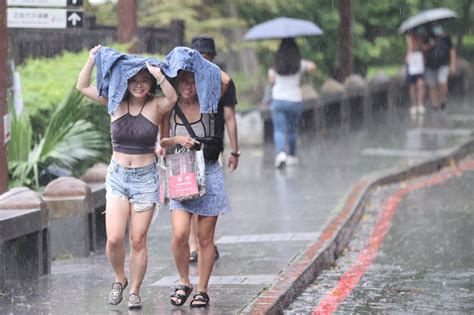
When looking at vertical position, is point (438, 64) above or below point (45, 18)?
below

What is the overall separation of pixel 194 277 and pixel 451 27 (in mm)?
32854

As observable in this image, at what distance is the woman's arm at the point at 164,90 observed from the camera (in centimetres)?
827

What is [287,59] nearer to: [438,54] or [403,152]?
[403,152]

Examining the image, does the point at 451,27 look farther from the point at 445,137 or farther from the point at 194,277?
the point at 194,277

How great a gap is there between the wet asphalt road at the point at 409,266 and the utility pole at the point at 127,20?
425cm

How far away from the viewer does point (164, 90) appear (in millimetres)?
8344

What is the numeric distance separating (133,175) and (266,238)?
3.44 metres

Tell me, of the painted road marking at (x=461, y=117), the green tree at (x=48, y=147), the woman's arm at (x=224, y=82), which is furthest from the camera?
the painted road marking at (x=461, y=117)

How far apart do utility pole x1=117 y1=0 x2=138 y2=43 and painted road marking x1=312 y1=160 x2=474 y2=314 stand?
437cm

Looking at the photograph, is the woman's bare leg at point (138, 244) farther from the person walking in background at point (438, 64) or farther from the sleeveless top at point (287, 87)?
the person walking in background at point (438, 64)

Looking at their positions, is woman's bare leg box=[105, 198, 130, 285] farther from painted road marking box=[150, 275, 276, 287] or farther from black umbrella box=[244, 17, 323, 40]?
black umbrella box=[244, 17, 323, 40]

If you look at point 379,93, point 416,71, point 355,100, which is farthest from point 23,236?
point 379,93

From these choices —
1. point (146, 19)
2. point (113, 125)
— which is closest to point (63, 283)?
point (113, 125)

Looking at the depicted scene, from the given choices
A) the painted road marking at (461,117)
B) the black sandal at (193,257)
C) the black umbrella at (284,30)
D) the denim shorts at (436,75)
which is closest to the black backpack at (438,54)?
the denim shorts at (436,75)
